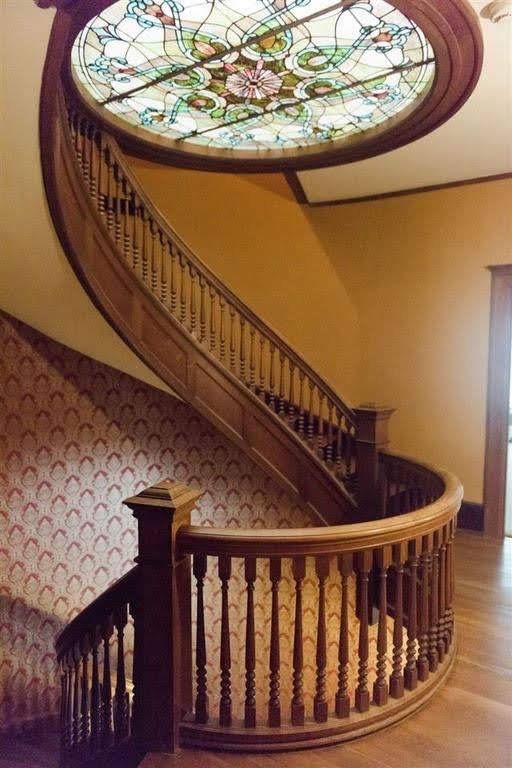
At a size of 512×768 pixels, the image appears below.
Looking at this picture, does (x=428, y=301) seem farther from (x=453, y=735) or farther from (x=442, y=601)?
(x=453, y=735)

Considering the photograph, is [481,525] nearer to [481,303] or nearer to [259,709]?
[481,303]

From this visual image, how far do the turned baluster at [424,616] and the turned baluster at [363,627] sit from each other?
1.13ft

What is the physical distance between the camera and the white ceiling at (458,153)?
3.60 metres

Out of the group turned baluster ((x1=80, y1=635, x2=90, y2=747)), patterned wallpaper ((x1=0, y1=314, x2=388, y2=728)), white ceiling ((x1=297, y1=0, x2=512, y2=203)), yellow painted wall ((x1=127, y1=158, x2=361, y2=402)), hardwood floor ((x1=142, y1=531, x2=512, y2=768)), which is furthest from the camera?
yellow painted wall ((x1=127, y1=158, x2=361, y2=402))

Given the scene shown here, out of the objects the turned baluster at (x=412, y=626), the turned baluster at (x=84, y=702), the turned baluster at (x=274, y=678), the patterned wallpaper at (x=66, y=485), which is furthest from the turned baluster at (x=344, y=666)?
the patterned wallpaper at (x=66, y=485)

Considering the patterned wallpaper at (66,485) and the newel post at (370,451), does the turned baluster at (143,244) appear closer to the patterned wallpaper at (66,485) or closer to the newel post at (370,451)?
the patterned wallpaper at (66,485)

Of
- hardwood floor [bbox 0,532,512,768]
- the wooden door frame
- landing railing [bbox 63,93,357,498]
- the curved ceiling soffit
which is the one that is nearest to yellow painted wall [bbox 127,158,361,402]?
the curved ceiling soffit

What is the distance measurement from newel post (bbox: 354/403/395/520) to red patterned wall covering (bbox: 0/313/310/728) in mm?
598

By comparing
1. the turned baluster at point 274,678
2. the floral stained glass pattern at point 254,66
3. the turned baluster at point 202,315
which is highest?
the floral stained glass pattern at point 254,66

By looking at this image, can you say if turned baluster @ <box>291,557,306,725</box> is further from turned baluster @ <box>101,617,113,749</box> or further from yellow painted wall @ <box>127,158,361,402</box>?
yellow painted wall @ <box>127,158,361,402</box>

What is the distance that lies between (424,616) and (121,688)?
1.26 meters

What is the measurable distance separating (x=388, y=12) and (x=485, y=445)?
350cm

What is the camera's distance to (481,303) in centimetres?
546

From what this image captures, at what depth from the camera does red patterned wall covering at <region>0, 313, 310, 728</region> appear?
470cm
